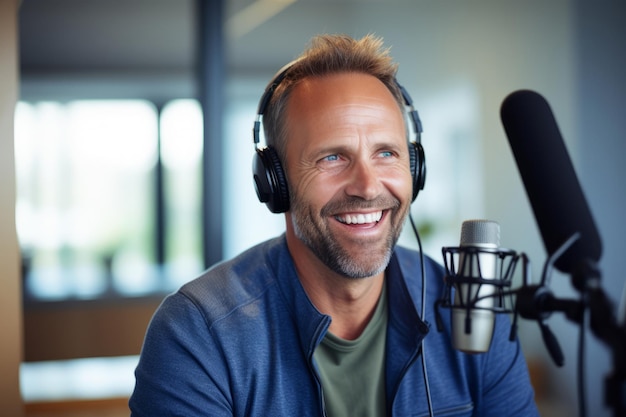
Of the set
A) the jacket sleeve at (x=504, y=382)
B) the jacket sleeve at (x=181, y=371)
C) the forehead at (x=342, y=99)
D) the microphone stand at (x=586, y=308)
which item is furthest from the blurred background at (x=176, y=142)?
the microphone stand at (x=586, y=308)

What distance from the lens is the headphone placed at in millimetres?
1329

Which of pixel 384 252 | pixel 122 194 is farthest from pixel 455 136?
pixel 384 252

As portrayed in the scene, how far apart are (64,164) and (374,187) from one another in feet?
9.75

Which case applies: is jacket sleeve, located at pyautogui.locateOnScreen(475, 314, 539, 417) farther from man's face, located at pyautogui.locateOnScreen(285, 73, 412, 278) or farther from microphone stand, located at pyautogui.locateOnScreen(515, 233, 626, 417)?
microphone stand, located at pyautogui.locateOnScreen(515, 233, 626, 417)

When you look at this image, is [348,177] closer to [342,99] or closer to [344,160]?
[344,160]

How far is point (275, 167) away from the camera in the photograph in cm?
133

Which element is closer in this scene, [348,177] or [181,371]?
[181,371]

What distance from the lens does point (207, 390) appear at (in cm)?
117

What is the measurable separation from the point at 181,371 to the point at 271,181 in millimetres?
393

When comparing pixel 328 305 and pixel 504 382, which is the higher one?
pixel 328 305

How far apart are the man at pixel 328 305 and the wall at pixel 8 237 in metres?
0.66

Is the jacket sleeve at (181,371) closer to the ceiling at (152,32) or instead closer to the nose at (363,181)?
the nose at (363,181)

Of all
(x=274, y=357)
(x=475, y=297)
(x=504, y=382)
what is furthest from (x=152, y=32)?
(x=475, y=297)

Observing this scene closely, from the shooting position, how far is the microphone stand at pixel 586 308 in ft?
1.97
